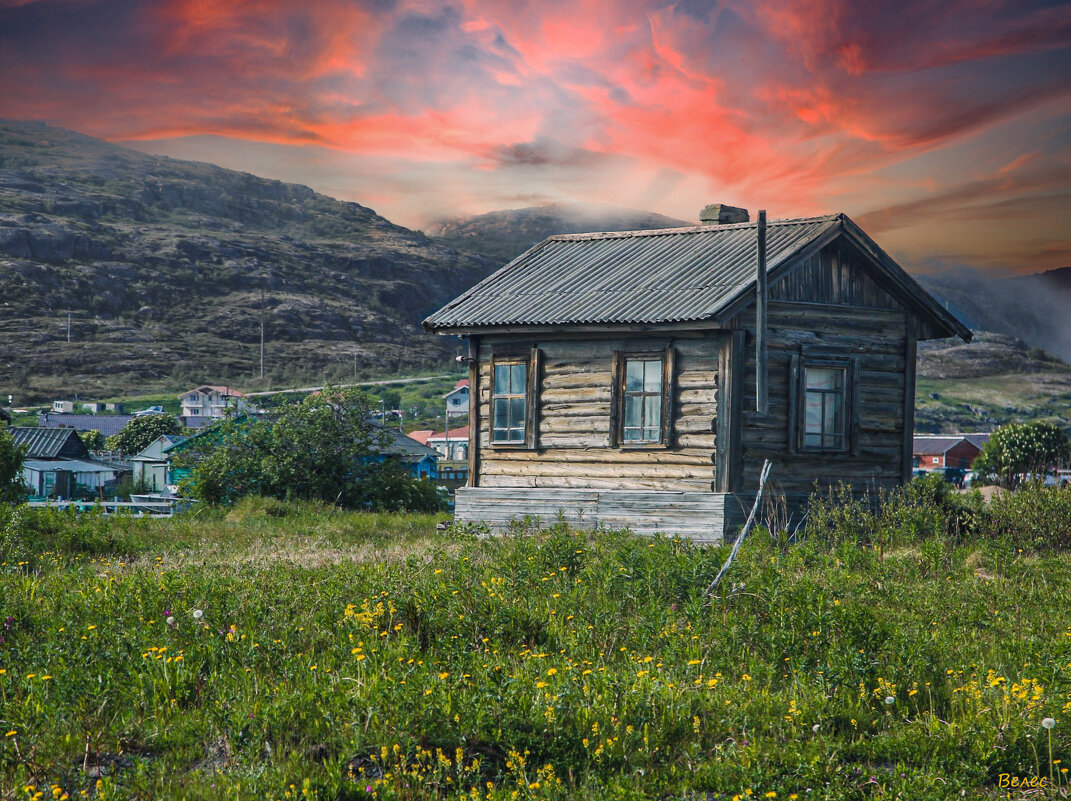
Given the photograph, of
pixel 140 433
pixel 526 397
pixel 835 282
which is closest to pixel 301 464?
pixel 526 397

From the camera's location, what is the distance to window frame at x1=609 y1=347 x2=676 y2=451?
1788cm

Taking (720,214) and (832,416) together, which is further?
(720,214)

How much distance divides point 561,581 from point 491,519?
899cm

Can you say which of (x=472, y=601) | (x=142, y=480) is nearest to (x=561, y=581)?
(x=472, y=601)

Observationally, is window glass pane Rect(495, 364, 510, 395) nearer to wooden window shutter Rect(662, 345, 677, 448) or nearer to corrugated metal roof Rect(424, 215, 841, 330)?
corrugated metal roof Rect(424, 215, 841, 330)

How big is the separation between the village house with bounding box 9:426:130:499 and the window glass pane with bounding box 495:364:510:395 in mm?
41605

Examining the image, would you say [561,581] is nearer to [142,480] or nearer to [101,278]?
[142,480]

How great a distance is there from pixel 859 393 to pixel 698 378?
3404 millimetres

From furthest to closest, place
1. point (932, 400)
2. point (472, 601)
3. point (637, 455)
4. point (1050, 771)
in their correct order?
point (932, 400), point (637, 455), point (472, 601), point (1050, 771)

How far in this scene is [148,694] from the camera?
265 inches

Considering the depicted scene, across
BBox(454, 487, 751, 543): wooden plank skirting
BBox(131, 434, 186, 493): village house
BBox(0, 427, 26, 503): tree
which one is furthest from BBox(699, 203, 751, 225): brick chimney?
BBox(131, 434, 186, 493): village house

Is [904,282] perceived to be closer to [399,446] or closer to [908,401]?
[908,401]

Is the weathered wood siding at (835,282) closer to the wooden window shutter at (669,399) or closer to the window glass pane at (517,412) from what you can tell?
the wooden window shutter at (669,399)

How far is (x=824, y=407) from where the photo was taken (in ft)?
61.8
